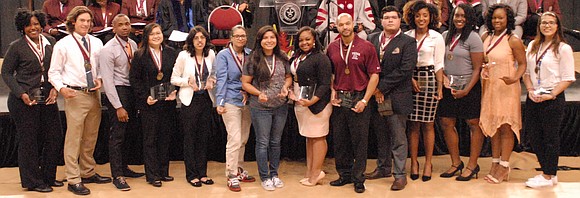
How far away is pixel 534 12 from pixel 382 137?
2.69 metres

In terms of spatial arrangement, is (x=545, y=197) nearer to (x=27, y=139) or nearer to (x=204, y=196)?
(x=204, y=196)

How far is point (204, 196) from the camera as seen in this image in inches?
232

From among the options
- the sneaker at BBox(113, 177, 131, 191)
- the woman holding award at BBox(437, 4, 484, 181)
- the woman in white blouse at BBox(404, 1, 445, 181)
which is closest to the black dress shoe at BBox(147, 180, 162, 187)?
the sneaker at BBox(113, 177, 131, 191)

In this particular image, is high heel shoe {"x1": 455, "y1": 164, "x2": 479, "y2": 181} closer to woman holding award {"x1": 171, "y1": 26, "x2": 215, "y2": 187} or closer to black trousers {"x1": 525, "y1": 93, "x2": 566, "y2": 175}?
black trousers {"x1": 525, "y1": 93, "x2": 566, "y2": 175}

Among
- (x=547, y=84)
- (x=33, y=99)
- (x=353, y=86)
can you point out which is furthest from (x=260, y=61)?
(x=547, y=84)

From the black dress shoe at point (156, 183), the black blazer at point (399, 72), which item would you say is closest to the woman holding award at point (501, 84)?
the black blazer at point (399, 72)

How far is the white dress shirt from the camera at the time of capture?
5742 millimetres

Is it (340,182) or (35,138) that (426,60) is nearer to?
(340,182)

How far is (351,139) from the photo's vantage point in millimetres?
6145

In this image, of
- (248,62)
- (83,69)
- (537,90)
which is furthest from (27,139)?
(537,90)

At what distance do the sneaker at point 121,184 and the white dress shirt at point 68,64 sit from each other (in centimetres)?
85

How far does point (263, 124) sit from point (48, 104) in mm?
1706

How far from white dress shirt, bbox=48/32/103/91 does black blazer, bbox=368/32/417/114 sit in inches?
90.9

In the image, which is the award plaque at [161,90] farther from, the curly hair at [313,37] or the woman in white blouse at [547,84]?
the woman in white blouse at [547,84]
